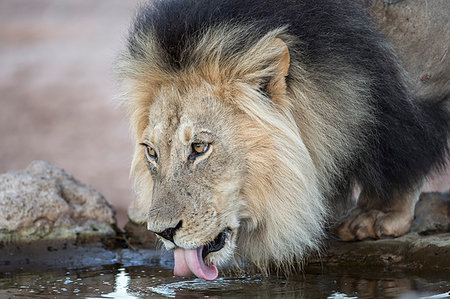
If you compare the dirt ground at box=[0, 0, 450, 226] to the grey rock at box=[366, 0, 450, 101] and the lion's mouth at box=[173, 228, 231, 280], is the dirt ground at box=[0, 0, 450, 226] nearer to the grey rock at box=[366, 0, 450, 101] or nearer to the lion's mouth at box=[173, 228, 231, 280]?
the grey rock at box=[366, 0, 450, 101]

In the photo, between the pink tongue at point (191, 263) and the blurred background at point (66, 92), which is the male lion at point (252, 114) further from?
the blurred background at point (66, 92)

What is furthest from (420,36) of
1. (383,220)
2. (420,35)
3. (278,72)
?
(278,72)

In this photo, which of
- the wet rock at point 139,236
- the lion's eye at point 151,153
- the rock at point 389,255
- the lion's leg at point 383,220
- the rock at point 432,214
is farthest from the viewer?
the wet rock at point 139,236

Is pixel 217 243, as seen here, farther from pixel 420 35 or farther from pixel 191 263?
pixel 420 35

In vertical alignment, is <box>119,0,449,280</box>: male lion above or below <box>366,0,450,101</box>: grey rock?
below

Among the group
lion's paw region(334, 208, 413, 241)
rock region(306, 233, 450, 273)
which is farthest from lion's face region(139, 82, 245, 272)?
lion's paw region(334, 208, 413, 241)

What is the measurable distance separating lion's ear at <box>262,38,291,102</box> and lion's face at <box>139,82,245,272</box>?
0.20 meters

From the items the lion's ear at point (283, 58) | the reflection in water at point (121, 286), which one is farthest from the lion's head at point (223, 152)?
the reflection in water at point (121, 286)

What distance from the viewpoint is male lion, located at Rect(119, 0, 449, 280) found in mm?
3514

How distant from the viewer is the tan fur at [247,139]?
3.50 metres

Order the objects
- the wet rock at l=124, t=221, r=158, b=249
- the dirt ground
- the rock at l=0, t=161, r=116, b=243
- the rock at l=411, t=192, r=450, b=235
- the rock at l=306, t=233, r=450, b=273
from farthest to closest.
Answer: the dirt ground < the wet rock at l=124, t=221, r=158, b=249 < the rock at l=0, t=161, r=116, b=243 < the rock at l=411, t=192, r=450, b=235 < the rock at l=306, t=233, r=450, b=273

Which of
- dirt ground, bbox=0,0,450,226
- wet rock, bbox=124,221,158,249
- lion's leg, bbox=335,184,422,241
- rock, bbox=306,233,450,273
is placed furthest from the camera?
dirt ground, bbox=0,0,450,226

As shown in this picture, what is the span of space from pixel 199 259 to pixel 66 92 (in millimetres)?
9154

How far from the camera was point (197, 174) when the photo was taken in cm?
350
